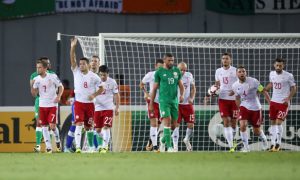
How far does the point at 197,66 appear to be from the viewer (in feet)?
81.0

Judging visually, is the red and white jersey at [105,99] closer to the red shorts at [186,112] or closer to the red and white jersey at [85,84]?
the red and white jersey at [85,84]

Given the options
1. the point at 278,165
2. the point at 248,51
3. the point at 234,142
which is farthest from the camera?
the point at 248,51

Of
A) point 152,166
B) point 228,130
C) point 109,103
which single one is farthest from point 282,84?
point 152,166

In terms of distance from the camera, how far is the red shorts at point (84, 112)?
19.4m

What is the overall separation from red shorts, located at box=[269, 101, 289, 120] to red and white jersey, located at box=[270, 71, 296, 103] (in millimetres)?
90

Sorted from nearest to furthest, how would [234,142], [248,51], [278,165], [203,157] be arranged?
1. [278,165]
2. [203,157]
3. [234,142]
4. [248,51]

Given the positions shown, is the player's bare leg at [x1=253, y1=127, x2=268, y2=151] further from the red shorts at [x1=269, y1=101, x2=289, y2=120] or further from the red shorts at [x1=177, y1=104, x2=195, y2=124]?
the red shorts at [x1=177, y1=104, x2=195, y2=124]

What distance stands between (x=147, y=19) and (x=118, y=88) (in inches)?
141

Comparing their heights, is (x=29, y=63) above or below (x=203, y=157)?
above

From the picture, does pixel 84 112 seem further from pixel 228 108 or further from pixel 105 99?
pixel 228 108

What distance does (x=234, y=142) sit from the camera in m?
22.2

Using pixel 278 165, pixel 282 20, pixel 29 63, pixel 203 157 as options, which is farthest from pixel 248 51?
pixel 278 165

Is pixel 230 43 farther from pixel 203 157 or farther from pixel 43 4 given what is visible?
pixel 203 157

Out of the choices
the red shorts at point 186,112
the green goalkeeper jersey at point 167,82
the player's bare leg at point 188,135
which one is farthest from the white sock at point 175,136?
the green goalkeeper jersey at point 167,82
